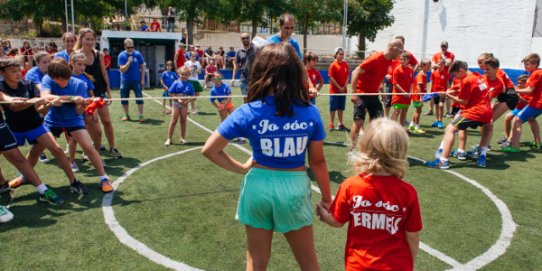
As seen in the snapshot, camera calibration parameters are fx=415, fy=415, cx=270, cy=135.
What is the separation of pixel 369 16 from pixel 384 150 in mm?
39239

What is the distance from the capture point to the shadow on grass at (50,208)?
496 centimetres

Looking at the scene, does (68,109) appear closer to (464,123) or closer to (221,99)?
(221,99)

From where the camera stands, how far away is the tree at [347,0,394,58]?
127 feet

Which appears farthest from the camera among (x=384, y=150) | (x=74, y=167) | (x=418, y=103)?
(x=418, y=103)

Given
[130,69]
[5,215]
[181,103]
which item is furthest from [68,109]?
[130,69]

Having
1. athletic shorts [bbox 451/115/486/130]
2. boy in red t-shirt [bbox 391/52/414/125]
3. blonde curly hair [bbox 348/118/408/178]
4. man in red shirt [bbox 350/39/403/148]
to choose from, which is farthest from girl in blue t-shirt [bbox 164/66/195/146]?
blonde curly hair [bbox 348/118/408/178]

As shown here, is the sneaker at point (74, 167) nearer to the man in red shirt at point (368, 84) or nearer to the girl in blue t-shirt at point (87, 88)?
the girl in blue t-shirt at point (87, 88)

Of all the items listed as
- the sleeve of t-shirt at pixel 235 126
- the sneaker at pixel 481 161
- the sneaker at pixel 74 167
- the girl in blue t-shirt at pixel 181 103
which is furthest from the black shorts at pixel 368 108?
the sleeve of t-shirt at pixel 235 126

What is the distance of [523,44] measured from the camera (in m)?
27.0

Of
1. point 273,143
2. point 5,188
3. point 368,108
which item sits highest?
point 273,143

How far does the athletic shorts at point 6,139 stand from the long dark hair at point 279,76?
411 centimetres

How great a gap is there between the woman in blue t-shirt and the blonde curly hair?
403 millimetres

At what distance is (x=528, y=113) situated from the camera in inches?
357

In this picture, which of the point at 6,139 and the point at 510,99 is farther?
the point at 510,99
